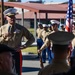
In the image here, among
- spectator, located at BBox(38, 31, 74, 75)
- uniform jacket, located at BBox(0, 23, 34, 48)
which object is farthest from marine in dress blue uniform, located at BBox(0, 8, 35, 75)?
spectator, located at BBox(38, 31, 74, 75)

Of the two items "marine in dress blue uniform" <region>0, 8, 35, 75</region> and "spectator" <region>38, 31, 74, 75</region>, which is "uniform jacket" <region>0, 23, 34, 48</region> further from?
"spectator" <region>38, 31, 74, 75</region>

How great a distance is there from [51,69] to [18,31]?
3.79 meters

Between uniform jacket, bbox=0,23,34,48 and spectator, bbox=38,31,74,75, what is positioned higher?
spectator, bbox=38,31,74,75

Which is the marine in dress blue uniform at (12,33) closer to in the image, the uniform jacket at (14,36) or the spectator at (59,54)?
the uniform jacket at (14,36)

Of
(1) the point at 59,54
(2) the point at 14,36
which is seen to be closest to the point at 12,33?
(2) the point at 14,36

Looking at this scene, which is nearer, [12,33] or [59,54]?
[59,54]

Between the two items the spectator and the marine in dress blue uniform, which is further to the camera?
the marine in dress blue uniform

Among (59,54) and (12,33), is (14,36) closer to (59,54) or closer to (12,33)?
(12,33)

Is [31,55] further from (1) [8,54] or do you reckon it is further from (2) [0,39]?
(1) [8,54]

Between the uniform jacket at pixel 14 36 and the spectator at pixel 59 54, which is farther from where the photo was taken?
the uniform jacket at pixel 14 36

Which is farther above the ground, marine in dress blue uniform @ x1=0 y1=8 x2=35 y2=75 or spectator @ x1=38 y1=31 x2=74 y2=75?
spectator @ x1=38 y1=31 x2=74 y2=75

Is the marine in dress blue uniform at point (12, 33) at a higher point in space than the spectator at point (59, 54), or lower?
lower

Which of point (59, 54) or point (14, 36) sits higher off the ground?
point (59, 54)

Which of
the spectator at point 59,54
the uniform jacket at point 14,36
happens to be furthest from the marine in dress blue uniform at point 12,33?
the spectator at point 59,54
